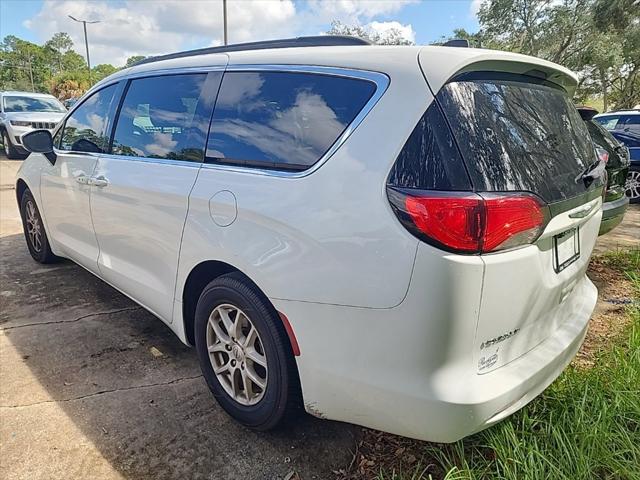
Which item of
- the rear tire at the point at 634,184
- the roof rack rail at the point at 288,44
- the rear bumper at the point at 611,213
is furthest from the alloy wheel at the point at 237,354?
the rear tire at the point at 634,184

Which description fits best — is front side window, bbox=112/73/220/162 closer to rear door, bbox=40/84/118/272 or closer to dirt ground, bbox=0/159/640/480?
rear door, bbox=40/84/118/272

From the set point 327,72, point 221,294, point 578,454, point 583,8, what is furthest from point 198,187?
point 583,8

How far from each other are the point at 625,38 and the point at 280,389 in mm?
23487

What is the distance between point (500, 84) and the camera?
6.05 feet

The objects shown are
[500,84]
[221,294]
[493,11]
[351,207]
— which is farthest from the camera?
[493,11]

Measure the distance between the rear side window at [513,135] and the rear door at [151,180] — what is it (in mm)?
1337

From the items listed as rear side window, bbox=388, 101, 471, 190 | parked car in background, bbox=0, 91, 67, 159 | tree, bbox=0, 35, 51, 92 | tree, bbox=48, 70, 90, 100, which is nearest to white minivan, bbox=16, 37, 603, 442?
rear side window, bbox=388, 101, 471, 190

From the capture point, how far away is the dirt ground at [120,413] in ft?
6.97

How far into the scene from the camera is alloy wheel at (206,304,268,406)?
2.20 metres

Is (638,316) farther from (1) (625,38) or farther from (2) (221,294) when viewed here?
(1) (625,38)

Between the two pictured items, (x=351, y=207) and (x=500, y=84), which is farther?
(x=500, y=84)

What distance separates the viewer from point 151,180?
2627mm

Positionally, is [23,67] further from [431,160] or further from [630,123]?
[431,160]

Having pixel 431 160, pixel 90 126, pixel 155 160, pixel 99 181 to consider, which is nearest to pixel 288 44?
pixel 155 160
